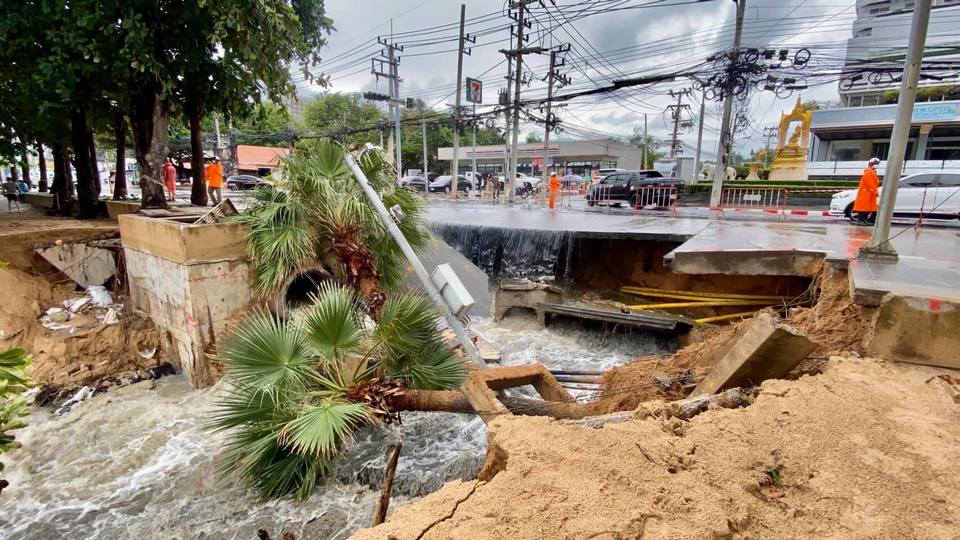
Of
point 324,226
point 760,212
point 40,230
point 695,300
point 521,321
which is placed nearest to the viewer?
point 324,226

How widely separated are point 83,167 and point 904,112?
51.5 ft

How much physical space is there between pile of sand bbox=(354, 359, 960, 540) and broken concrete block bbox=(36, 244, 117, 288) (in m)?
9.21

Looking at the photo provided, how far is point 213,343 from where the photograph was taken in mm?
6934

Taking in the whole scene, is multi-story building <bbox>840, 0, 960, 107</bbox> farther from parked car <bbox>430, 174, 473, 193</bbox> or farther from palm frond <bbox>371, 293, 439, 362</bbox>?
palm frond <bbox>371, 293, 439, 362</bbox>

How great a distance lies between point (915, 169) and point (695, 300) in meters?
28.1

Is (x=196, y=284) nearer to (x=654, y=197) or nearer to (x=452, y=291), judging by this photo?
(x=452, y=291)

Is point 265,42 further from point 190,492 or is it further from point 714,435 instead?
point 714,435

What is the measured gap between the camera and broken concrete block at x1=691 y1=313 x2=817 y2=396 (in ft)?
12.1

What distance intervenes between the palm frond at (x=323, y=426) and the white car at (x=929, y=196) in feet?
53.1

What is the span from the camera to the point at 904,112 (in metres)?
5.82

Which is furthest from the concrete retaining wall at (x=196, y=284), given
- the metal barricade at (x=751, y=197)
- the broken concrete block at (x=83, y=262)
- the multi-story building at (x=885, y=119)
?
the multi-story building at (x=885, y=119)

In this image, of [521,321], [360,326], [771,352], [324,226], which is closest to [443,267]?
[360,326]

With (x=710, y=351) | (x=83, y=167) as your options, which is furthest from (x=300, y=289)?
(x=83, y=167)

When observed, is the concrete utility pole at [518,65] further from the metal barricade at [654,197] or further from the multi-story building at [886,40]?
the multi-story building at [886,40]
